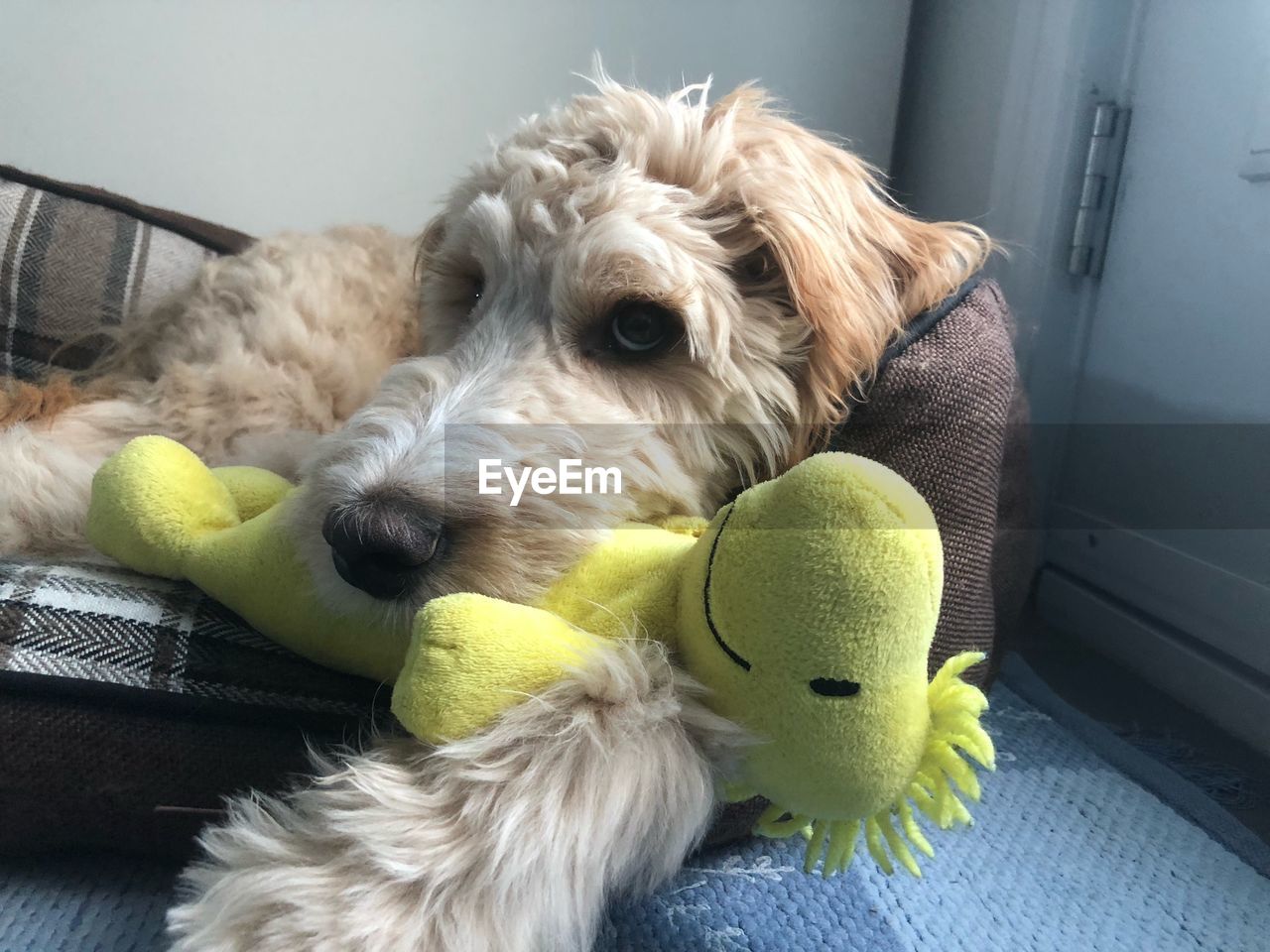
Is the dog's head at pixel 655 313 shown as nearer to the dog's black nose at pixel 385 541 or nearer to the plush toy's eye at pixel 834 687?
the dog's black nose at pixel 385 541

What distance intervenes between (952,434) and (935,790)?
0.36 m

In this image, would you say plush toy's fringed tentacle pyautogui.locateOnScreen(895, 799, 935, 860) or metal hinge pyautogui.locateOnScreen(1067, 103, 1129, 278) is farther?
metal hinge pyautogui.locateOnScreen(1067, 103, 1129, 278)

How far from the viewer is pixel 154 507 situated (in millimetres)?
761

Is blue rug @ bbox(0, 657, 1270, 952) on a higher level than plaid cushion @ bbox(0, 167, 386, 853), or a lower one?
lower

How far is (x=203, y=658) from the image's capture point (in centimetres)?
74

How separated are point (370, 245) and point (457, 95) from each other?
2.11 ft

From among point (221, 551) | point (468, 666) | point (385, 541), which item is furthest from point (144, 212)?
point (468, 666)

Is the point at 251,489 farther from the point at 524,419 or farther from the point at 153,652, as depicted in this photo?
the point at 524,419

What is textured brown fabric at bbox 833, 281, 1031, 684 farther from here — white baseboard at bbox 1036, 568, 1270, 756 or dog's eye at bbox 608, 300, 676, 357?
white baseboard at bbox 1036, 568, 1270, 756

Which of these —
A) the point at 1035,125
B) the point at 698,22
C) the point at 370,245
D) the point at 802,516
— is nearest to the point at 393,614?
the point at 802,516

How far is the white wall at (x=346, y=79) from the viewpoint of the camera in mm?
1782

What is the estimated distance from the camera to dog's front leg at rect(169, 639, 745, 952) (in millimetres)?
502

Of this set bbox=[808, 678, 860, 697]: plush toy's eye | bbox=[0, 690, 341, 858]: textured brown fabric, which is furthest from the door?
bbox=[0, 690, 341, 858]: textured brown fabric

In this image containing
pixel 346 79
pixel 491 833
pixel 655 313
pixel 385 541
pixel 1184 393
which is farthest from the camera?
pixel 346 79
